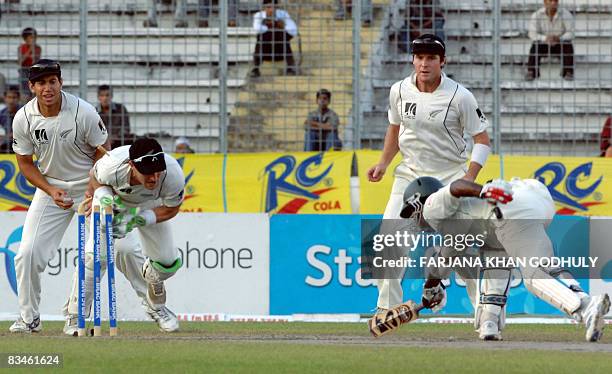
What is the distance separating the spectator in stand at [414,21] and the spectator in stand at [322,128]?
4.15 feet

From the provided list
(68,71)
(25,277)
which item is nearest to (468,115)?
(25,277)

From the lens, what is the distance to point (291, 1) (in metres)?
18.5

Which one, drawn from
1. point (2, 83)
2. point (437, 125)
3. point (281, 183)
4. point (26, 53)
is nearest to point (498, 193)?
point (437, 125)

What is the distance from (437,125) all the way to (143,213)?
8.56 feet

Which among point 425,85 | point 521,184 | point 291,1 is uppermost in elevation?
point 291,1

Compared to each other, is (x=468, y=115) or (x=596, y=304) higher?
(x=468, y=115)

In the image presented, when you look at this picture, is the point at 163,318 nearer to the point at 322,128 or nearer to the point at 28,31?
the point at 322,128

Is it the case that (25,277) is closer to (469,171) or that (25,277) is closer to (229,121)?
(469,171)

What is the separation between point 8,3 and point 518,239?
1043 cm

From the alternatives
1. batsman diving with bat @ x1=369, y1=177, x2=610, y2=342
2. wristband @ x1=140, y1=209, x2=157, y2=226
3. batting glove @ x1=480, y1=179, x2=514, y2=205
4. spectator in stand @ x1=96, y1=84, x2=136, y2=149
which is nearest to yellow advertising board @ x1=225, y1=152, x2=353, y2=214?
spectator in stand @ x1=96, y1=84, x2=136, y2=149

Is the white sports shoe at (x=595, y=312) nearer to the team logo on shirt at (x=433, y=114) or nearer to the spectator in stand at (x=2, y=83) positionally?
the team logo on shirt at (x=433, y=114)

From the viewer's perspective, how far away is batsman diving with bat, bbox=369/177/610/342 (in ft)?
34.0

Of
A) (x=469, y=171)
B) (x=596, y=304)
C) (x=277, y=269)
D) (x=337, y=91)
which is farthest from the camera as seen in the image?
(x=337, y=91)

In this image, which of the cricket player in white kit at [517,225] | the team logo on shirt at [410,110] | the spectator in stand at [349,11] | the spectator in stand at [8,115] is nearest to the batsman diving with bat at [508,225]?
the cricket player in white kit at [517,225]
